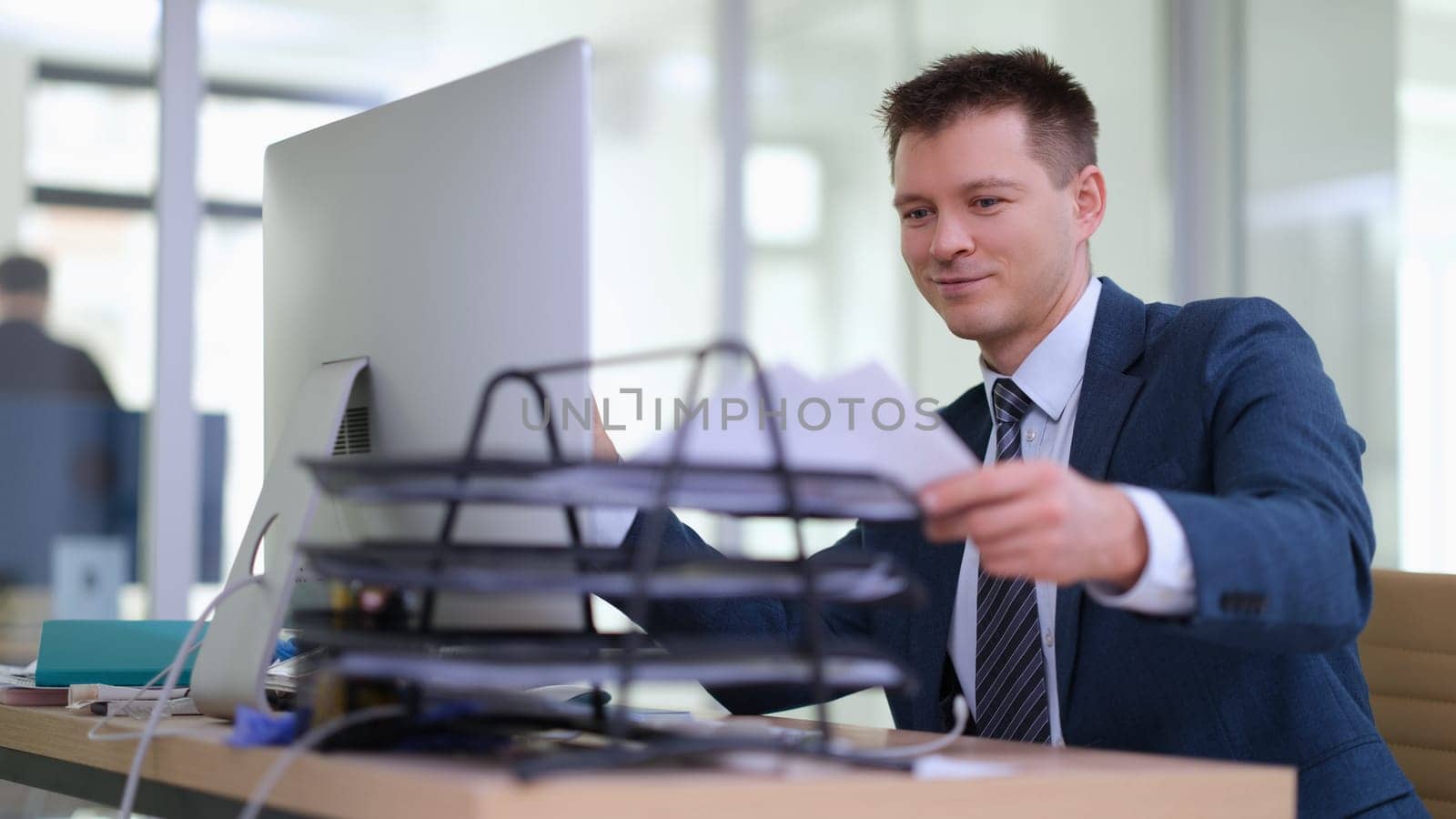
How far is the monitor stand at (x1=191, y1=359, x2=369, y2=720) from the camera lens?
1.09 metres

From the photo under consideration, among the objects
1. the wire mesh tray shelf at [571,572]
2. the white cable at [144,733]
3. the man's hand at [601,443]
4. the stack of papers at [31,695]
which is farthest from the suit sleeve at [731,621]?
the stack of papers at [31,695]

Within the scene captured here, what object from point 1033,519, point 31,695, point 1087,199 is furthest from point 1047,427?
point 31,695

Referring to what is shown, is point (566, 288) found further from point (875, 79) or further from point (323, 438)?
point (875, 79)

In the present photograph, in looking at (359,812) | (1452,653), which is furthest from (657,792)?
(1452,653)

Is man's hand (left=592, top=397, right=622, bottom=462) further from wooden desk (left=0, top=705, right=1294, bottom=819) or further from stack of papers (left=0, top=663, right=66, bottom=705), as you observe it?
stack of papers (left=0, top=663, right=66, bottom=705)

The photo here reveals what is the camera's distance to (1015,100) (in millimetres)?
1685

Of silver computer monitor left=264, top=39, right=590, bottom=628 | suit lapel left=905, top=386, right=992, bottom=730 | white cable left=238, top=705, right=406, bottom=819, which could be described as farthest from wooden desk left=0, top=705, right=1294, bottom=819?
suit lapel left=905, top=386, right=992, bottom=730

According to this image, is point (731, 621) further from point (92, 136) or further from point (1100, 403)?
point (92, 136)

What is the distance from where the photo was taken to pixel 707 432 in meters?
0.84

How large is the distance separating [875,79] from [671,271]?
Answer: 31.3 inches

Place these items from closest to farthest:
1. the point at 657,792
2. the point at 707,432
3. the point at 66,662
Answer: the point at 657,792 < the point at 707,432 < the point at 66,662

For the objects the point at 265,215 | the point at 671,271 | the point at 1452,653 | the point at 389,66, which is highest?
the point at 389,66

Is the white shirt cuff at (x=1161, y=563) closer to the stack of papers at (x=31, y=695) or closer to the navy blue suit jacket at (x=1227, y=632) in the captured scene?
the navy blue suit jacket at (x=1227, y=632)

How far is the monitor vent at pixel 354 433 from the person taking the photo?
118 centimetres
